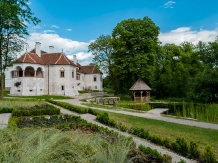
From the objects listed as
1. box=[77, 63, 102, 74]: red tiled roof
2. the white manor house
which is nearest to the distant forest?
the white manor house

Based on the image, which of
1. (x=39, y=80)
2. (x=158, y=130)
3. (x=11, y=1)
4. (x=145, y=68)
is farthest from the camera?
(x=39, y=80)

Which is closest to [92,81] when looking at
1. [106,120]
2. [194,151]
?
[106,120]

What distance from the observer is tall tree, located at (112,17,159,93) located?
26.9 meters

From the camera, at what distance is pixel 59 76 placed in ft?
108

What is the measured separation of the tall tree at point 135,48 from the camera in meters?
26.9

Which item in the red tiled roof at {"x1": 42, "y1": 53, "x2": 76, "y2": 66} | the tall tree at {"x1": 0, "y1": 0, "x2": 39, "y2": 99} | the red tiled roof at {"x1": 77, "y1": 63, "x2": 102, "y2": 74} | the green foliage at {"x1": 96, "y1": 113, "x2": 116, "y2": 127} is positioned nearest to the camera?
the green foliage at {"x1": 96, "y1": 113, "x2": 116, "y2": 127}

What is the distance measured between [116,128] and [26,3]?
1763cm

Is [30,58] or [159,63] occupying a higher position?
[30,58]

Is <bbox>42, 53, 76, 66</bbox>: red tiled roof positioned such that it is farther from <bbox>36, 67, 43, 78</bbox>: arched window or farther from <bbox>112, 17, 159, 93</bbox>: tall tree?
<bbox>112, 17, 159, 93</bbox>: tall tree

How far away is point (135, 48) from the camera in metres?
28.1

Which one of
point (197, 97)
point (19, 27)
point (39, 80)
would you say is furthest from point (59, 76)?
point (197, 97)

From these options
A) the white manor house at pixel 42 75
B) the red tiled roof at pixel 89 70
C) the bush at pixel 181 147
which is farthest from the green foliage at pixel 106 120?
the red tiled roof at pixel 89 70

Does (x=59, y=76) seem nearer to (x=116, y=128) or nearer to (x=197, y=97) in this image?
(x=197, y=97)

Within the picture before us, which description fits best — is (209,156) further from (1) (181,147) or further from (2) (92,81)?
(2) (92,81)
